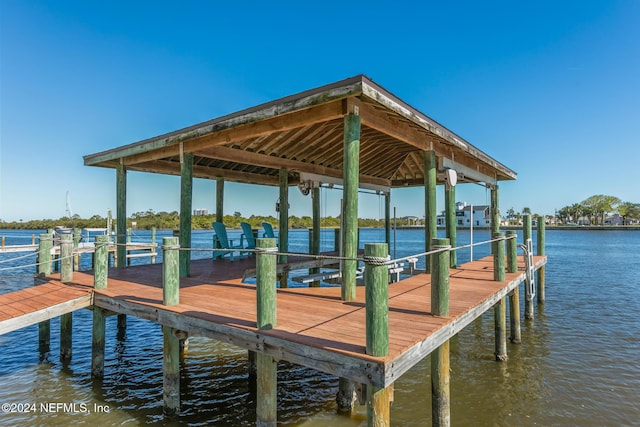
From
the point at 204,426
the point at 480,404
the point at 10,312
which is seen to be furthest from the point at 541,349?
the point at 10,312

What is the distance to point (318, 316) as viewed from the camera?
404 centimetres

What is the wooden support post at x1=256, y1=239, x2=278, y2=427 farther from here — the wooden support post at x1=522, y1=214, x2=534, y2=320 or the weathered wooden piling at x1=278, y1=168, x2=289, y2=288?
the wooden support post at x1=522, y1=214, x2=534, y2=320

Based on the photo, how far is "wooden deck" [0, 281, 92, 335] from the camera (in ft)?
16.0

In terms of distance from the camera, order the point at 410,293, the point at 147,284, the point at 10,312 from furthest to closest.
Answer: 1. the point at 147,284
2. the point at 410,293
3. the point at 10,312

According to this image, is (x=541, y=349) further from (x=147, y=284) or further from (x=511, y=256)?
(x=147, y=284)

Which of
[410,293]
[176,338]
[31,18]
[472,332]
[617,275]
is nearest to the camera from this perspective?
[176,338]

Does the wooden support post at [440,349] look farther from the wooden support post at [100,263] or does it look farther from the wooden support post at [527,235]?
the wooden support post at [527,235]

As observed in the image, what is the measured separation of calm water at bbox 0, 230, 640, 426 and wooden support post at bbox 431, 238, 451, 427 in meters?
1.03

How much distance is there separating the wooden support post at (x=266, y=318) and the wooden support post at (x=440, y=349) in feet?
5.90

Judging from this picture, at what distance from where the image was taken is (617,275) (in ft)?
61.5

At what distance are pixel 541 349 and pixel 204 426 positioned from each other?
7.27m

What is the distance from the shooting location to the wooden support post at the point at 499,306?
21.1 ft

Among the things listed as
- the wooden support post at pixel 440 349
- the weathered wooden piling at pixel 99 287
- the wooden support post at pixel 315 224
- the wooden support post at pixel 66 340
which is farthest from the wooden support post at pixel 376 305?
the wooden support post at pixel 315 224

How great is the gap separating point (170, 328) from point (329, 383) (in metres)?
2.93
